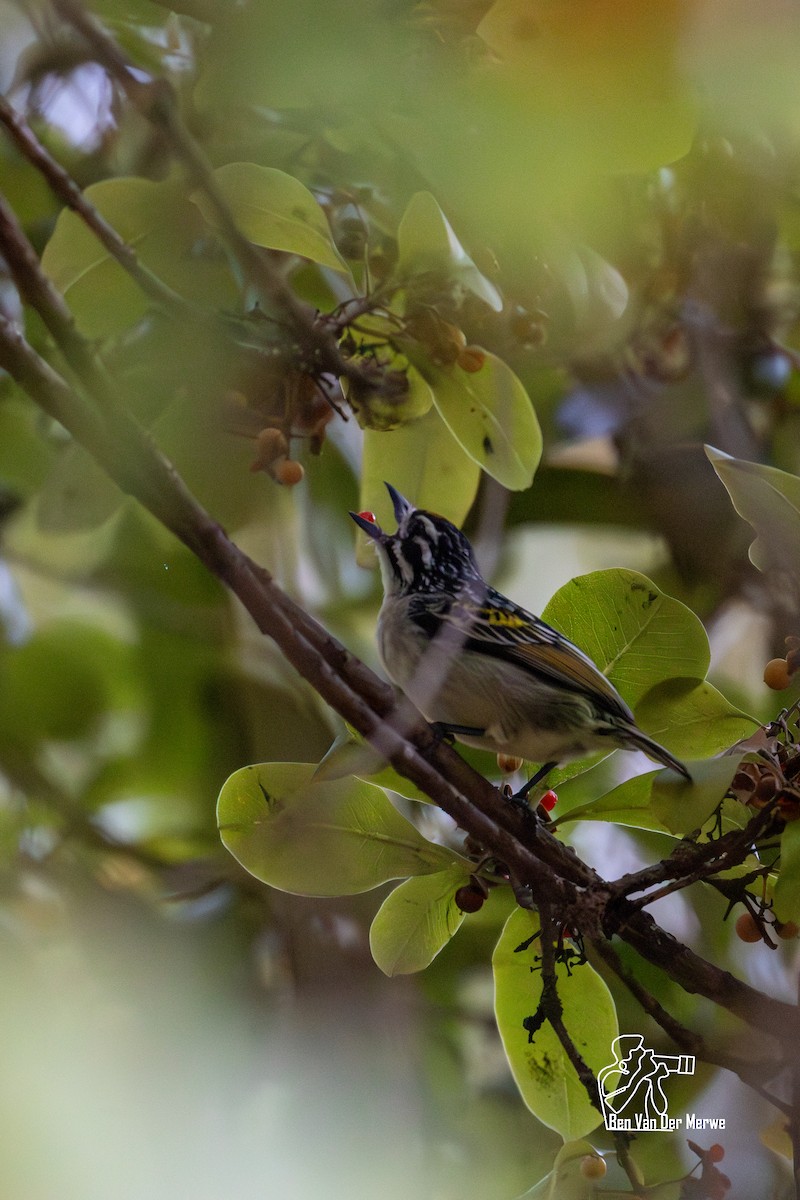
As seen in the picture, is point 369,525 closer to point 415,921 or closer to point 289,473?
point 289,473

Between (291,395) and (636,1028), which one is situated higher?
(291,395)

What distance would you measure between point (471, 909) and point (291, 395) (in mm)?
547

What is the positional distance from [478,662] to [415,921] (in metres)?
0.33

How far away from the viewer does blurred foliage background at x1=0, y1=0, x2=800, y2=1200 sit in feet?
2.73

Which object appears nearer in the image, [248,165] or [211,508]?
[248,165]

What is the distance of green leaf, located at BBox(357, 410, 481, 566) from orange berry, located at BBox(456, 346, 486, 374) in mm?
82

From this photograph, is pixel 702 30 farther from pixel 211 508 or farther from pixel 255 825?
pixel 211 508

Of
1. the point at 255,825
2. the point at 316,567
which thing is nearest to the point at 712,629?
the point at 316,567

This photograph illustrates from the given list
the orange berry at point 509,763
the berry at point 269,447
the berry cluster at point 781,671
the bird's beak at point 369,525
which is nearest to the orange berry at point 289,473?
the berry at point 269,447

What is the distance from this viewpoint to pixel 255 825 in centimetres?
100

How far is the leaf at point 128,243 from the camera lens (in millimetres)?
1108

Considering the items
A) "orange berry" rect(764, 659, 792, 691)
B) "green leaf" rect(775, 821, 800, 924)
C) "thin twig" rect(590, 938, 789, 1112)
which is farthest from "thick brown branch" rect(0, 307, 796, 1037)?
"orange berry" rect(764, 659, 792, 691)

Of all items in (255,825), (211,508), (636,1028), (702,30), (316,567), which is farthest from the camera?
(316,567)

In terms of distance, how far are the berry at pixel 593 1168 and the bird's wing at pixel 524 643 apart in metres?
0.40
